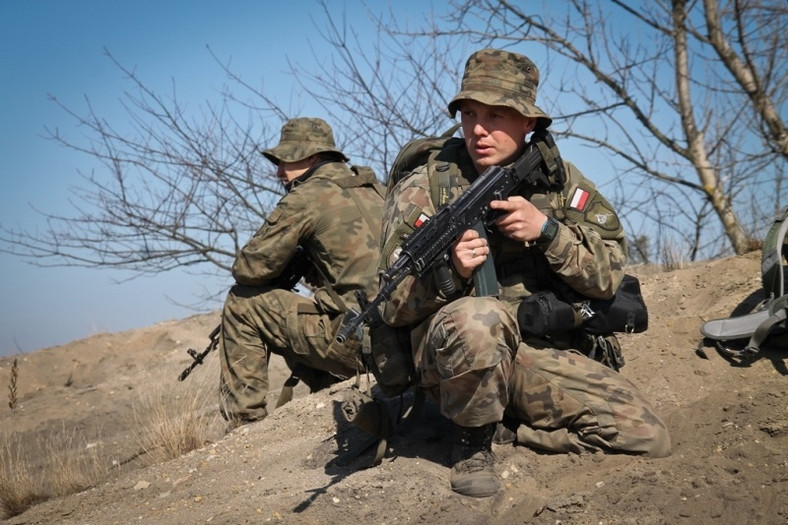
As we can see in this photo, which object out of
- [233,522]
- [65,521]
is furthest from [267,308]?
[233,522]

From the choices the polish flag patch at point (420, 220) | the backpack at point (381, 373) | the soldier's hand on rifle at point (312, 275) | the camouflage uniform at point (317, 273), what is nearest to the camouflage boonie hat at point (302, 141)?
the camouflage uniform at point (317, 273)

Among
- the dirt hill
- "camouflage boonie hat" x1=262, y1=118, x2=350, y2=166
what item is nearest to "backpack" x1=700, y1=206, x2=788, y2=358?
the dirt hill

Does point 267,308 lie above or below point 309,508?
above

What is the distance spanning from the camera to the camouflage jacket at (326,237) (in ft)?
17.4

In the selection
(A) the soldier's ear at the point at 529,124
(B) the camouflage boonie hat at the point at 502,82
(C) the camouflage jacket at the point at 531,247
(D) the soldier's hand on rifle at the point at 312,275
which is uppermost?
(B) the camouflage boonie hat at the point at 502,82

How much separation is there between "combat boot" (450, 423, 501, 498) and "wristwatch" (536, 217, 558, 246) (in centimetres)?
78

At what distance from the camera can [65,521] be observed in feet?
12.9

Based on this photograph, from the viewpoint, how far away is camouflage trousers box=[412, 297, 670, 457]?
3146mm

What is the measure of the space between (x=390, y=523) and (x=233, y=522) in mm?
642

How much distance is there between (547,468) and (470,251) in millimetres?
989

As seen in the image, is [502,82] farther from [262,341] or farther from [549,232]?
[262,341]

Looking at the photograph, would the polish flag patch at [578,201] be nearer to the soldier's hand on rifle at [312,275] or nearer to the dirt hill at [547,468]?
the dirt hill at [547,468]

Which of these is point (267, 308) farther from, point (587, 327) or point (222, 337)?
point (587, 327)

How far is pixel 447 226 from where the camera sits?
316cm
